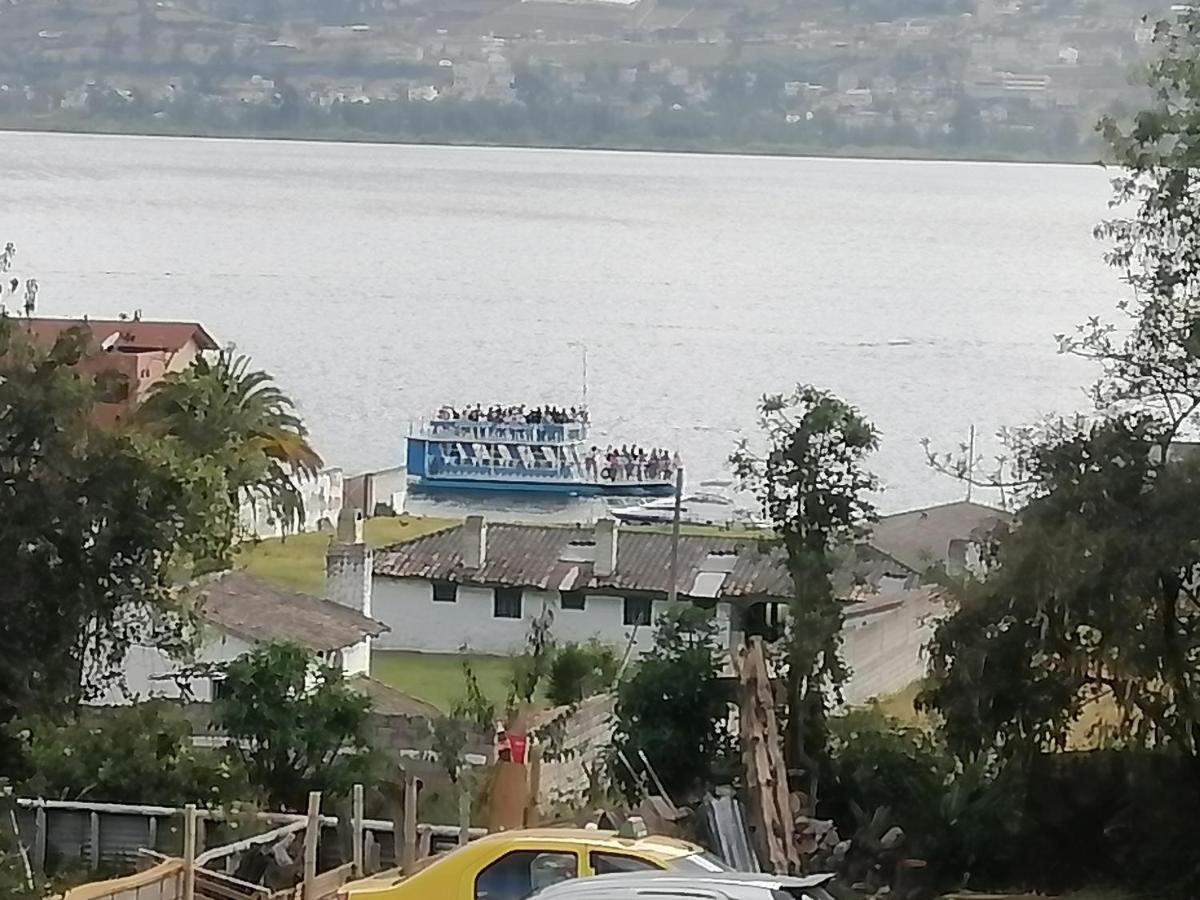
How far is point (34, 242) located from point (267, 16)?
13.5 meters

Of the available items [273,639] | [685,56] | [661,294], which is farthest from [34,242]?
[273,639]

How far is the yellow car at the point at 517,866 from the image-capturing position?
6262 millimetres

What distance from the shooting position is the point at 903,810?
11461 millimetres

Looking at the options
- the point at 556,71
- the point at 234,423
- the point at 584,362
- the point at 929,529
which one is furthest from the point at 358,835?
the point at 556,71

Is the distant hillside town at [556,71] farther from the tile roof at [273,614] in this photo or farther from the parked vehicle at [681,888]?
the parked vehicle at [681,888]

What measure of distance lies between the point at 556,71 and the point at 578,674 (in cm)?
4958

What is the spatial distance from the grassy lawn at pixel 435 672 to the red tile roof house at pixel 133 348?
3.45 metres

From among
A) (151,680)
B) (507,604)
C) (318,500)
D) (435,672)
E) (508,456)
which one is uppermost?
(508,456)

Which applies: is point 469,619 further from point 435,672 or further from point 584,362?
point 584,362

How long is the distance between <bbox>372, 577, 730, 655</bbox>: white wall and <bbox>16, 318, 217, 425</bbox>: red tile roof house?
3.49 metres

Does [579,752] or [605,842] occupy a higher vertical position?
[579,752]

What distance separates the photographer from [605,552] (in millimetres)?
20734

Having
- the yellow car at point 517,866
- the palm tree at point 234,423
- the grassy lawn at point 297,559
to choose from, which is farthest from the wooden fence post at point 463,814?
the grassy lawn at point 297,559

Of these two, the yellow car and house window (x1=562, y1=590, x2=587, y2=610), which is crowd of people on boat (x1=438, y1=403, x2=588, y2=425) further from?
the yellow car
